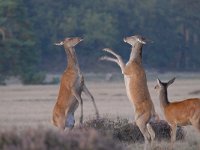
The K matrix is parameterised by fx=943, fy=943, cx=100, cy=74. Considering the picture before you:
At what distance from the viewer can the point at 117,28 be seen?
72.7 metres

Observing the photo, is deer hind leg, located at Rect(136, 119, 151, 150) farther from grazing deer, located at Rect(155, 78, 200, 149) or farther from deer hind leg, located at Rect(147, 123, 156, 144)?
grazing deer, located at Rect(155, 78, 200, 149)

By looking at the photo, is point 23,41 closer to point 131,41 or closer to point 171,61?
point 171,61

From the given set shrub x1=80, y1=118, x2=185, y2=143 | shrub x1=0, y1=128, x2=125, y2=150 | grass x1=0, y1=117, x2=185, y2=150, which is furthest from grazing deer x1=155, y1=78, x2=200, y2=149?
shrub x1=0, y1=128, x2=125, y2=150

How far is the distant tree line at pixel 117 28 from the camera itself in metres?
70.5

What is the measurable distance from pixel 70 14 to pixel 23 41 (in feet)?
57.7

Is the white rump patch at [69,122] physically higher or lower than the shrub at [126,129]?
higher

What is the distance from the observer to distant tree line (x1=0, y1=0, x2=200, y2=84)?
70500mm

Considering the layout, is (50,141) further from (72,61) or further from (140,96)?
(72,61)

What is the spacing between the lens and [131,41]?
18.7m

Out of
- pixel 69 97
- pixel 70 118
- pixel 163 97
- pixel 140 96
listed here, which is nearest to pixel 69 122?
pixel 70 118

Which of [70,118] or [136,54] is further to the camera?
[136,54]

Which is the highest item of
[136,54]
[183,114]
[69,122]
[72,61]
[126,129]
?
[136,54]

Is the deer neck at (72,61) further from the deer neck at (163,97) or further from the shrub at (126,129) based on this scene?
the deer neck at (163,97)

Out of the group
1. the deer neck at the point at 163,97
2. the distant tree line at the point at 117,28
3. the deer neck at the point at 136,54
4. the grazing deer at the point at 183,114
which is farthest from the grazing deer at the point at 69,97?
the distant tree line at the point at 117,28
